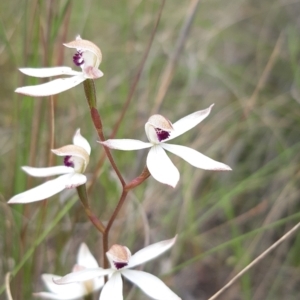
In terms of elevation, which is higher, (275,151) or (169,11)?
(169,11)

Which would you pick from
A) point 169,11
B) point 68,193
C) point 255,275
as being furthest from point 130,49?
point 255,275

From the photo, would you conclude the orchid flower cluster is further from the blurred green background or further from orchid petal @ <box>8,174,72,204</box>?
the blurred green background

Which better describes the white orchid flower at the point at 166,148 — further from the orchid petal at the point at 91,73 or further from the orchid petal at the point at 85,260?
the orchid petal at the point at 85,260

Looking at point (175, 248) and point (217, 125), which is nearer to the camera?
point (175, 248)

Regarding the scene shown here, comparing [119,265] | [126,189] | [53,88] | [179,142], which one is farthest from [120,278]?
[179,142]

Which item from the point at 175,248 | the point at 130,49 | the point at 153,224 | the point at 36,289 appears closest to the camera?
the point at 36,289

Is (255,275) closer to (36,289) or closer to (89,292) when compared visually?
(36,289)

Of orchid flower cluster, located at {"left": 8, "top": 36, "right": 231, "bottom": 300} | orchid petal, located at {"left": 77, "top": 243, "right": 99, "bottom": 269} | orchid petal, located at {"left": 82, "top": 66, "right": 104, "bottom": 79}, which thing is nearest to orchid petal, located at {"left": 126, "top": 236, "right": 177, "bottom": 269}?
orchid flower cluster, located at {"left": 8, "top": 36, "right": 231, "bottom": 300}
